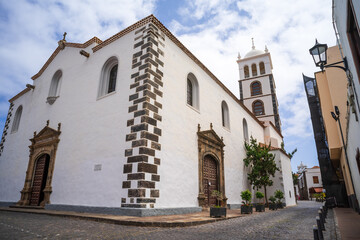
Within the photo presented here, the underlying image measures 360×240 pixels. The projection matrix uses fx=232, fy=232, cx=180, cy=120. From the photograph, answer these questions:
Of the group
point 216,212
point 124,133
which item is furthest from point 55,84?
point 216,212

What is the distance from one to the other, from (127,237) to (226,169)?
8.97 metres

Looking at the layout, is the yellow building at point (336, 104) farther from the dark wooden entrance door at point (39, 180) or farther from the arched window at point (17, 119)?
the arched window at point (17, 119)

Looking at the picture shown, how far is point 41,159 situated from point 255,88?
79.3 feet

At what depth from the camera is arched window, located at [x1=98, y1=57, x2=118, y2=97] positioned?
31.9 feet

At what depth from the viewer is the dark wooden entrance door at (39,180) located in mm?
10031

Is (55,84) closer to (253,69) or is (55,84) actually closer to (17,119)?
(17,119)

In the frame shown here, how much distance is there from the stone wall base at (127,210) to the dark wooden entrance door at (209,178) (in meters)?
1.22

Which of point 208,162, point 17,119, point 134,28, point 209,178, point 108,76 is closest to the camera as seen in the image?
point 134,28

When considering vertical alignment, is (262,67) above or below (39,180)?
above

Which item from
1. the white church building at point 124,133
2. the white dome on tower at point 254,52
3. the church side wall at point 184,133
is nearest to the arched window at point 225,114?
the white church building at point 124,133

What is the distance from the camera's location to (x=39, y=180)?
1031cm

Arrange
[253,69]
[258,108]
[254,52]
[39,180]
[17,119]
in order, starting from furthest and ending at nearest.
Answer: [254,52], [253,69], [258,108], [17,119], [39,180]

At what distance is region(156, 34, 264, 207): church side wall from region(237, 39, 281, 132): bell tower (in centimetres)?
1406

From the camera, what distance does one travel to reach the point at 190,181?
29.8 ft
